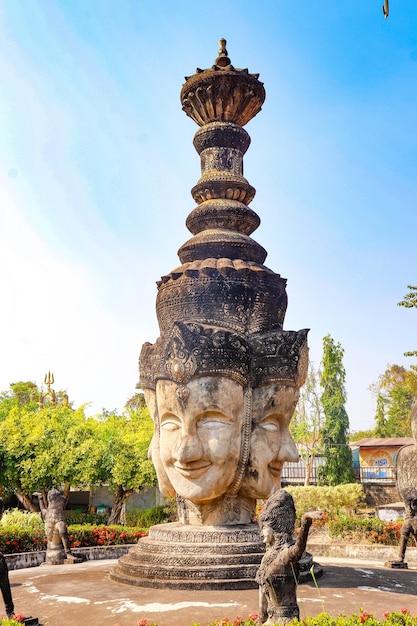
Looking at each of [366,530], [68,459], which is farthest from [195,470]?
[68,459]

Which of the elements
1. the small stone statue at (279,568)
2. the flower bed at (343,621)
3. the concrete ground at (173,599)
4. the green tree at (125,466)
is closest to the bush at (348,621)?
the flower bed at (343,621)

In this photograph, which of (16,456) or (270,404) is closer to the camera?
(270,404)

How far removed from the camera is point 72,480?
2144 centimetres

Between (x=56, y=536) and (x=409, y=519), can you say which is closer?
(x=409, y=519)

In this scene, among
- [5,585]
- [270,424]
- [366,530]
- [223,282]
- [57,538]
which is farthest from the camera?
[366,530]

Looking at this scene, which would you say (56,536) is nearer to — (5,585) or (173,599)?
(173,599)

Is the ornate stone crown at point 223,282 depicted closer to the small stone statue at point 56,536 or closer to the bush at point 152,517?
the small stone statue at point 56,536

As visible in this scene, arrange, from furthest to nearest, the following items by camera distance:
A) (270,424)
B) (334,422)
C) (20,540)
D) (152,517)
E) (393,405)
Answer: (393,405) → (334,422) → (152,517) → (20,540) → (270,424)

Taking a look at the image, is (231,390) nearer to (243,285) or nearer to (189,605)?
(243,285)

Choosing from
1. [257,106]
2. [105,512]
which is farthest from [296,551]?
[105,512]

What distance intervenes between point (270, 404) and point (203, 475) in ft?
4.79

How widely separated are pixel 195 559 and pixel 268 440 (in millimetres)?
2026

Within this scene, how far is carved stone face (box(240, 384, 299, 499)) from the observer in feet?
28.0

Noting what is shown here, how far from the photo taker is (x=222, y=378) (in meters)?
8.39
